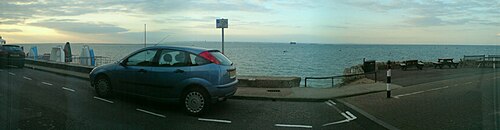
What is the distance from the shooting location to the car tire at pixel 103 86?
691cm

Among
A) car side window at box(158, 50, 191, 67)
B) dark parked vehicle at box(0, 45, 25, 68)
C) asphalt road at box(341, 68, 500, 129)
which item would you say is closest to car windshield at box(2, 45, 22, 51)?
dark parked vehicle at box(0, 45, 25, 68)

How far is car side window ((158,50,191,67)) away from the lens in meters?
6.61

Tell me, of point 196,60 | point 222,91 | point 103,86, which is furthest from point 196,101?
point 103,86

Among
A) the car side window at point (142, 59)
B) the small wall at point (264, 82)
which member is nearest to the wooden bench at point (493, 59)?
the small wall at point (264, 82)

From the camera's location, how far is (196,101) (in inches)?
258

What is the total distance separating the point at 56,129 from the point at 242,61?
17.4 feet

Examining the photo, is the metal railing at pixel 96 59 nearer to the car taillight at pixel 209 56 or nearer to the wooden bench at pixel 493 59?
the car taillight at pixel 209 56

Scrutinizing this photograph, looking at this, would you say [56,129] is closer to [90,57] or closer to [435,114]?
[90,57]

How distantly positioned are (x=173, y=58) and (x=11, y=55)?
95.7 inches

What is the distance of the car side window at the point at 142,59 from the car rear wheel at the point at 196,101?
0.85 metres

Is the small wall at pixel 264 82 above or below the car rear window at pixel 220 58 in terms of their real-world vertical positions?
below

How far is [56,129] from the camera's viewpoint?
16.6 ft

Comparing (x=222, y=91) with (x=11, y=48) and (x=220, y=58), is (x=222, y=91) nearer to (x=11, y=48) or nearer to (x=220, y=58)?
(x=220, y=58)

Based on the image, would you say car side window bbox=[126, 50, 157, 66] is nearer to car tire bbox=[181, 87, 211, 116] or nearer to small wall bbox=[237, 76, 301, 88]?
car tire bbox=[181, 87, 211, 116]
